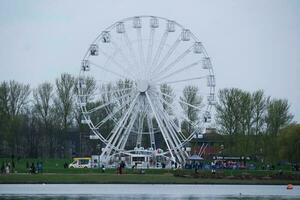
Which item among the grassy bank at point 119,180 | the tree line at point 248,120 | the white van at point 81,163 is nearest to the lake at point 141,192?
the grassy bank at point 119,180

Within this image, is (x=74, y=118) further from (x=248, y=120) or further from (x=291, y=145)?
(x=291, y=145)

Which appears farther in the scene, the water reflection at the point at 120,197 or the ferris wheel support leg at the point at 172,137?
the ferris wheel support leg at the point at 172,137

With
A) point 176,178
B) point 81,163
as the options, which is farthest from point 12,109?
point 176,178

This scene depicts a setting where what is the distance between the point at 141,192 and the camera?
6331cm

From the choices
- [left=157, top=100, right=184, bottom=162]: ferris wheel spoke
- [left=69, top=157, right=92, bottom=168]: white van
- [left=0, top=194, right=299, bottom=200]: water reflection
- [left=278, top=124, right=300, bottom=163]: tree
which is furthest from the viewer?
[left=69, top=157, right=92, bottom=168]: white van

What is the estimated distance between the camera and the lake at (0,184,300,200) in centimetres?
5762

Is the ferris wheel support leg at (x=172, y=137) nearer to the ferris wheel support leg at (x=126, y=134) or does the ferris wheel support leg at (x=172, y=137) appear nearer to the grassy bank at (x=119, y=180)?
the ferris wheel support leg at (x=126, y=134)

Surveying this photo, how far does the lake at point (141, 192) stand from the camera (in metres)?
57.6

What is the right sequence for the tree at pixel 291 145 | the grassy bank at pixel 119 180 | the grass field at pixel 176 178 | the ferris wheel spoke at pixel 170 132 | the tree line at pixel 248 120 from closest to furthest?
1. the grassy bank at pixel 119 180
2. the grass field at pixel 176 178
3. the tree at pixel 291 145
4. the ferris wheel spoke at pixel 170 132
5. the tree line at pixel 248 120

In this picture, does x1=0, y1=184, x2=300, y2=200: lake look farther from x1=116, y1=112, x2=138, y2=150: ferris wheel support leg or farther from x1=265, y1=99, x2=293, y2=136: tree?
x1=265, y1=99, x2=293, y2=136: tree

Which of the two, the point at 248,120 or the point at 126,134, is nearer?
→ the point at 126,134

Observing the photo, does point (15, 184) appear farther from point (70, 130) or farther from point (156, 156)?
point (70, 130)

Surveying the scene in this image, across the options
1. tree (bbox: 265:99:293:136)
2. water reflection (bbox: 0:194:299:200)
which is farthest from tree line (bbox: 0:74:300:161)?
water reflection (bbox: 0:194:299:200)

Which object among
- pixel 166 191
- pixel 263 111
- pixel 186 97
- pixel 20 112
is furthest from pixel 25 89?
pixel 166 191
